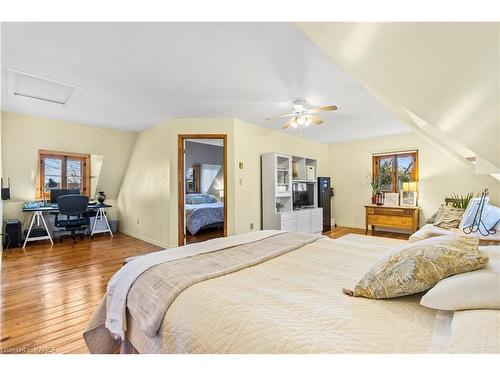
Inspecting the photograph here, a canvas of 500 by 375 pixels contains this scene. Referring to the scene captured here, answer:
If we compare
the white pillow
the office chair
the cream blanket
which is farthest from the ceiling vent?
the white pillow

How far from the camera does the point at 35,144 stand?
14.7 ft

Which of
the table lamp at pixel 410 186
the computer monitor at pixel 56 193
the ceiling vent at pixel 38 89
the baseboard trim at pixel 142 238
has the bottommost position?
the baseboard trim at pixel 142 238

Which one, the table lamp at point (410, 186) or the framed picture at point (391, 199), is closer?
the table lamp at point (410, 186)

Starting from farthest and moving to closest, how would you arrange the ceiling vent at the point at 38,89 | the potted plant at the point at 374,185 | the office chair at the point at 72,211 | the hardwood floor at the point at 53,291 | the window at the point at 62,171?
the potted plant at the point at 374,185 → the window at the point at 62,171 → the office chair at the point at 72,211 → the ceiling vent at the point at 38,89 → the hardwood floor at the point at 53,291

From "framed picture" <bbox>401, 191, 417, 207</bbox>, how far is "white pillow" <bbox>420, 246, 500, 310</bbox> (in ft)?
16.6

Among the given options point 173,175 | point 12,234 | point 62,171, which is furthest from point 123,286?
point 62,171

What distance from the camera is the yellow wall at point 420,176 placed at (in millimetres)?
4699

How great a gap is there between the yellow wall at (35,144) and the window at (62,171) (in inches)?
6.5

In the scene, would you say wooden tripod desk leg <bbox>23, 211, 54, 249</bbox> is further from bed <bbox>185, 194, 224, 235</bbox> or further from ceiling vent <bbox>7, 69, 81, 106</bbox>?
bed <bbox>185, 194, 224, 235</bbox>

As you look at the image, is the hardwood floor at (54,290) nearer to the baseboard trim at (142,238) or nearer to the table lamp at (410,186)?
the baseboard trim at (142,238)

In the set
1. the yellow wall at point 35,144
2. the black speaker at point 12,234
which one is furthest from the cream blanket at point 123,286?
the yellow wall at point 35,144

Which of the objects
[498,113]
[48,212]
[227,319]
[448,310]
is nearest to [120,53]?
[227,319]

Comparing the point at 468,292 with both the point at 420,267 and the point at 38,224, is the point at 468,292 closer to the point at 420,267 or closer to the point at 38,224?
the point at 420,267
